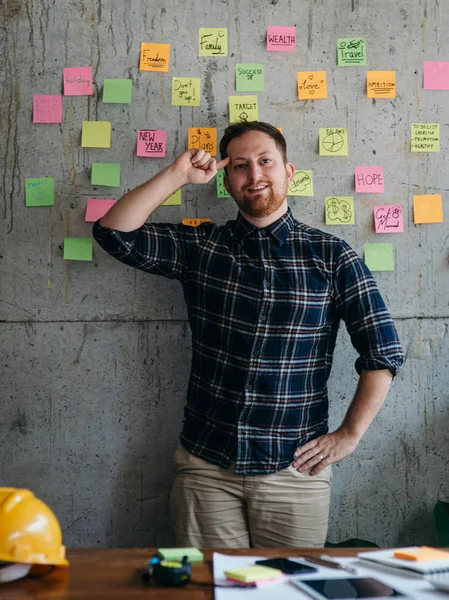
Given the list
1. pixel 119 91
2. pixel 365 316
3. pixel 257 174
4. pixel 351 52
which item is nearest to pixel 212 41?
pixel 119 91

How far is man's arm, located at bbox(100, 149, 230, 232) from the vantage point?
80.4 inches

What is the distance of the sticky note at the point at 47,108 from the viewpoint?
2369 millimetres

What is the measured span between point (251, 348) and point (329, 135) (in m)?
0.92

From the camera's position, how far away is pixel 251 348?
6.66 feet

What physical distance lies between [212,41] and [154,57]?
229mm

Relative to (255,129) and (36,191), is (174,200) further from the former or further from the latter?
(36,191)

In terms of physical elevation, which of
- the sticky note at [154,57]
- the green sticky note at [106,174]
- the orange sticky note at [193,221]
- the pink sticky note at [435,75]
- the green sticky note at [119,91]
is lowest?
the orange sticky note at [193,221]

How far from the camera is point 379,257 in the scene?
2398 mm

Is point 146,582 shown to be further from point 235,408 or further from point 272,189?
point 272,189

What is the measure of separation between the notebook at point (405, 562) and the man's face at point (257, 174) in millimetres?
1169

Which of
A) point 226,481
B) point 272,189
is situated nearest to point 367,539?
point 226,481

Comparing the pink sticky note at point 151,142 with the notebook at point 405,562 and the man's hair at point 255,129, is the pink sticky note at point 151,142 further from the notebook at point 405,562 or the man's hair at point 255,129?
the notebook at point 405,562

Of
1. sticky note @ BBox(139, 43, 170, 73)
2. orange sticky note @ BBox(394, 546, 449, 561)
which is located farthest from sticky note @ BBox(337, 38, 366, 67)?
orange sticky note @ BBox(394, 546, 449, 561)

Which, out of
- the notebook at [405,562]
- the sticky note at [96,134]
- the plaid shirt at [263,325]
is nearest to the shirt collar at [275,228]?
the plaid shirt at [263,325]
